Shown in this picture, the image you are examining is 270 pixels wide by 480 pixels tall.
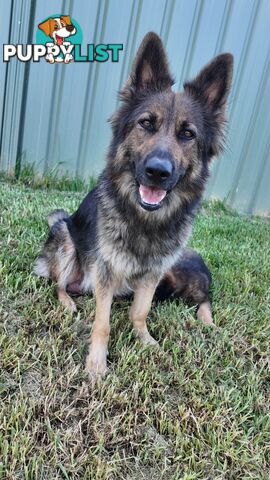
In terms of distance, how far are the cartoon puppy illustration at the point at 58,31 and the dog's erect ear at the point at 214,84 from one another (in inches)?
133

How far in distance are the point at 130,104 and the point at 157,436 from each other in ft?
6.18

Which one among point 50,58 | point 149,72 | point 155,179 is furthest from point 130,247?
point 50,58

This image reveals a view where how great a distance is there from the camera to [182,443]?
6.30ft

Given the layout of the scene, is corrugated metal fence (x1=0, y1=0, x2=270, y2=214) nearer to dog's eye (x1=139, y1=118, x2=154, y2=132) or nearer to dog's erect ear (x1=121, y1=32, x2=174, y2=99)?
dog's erect ear (x1=121, y1=32, x2=174, y2=99)

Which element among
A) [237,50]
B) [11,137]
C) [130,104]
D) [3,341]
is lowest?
[3,341]

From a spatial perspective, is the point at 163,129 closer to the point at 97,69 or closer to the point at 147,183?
the point at 147,183

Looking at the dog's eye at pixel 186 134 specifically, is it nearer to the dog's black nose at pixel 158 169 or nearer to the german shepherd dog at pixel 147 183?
the german shepherd dog at pixel 147 183

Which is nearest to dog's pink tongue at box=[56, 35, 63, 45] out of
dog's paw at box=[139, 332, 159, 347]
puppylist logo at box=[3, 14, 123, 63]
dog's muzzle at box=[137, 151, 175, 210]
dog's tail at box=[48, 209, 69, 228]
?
puppylist logo at box=[3, 14, 123, 63]

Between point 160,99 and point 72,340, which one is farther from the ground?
point 160,99

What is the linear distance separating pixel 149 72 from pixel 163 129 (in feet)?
1.55

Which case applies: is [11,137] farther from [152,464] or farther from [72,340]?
[152,464]

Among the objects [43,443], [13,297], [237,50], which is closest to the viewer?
[43,443]

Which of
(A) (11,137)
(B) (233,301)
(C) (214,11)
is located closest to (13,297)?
(B) (233,301)

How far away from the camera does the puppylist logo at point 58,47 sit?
5.12 meters
